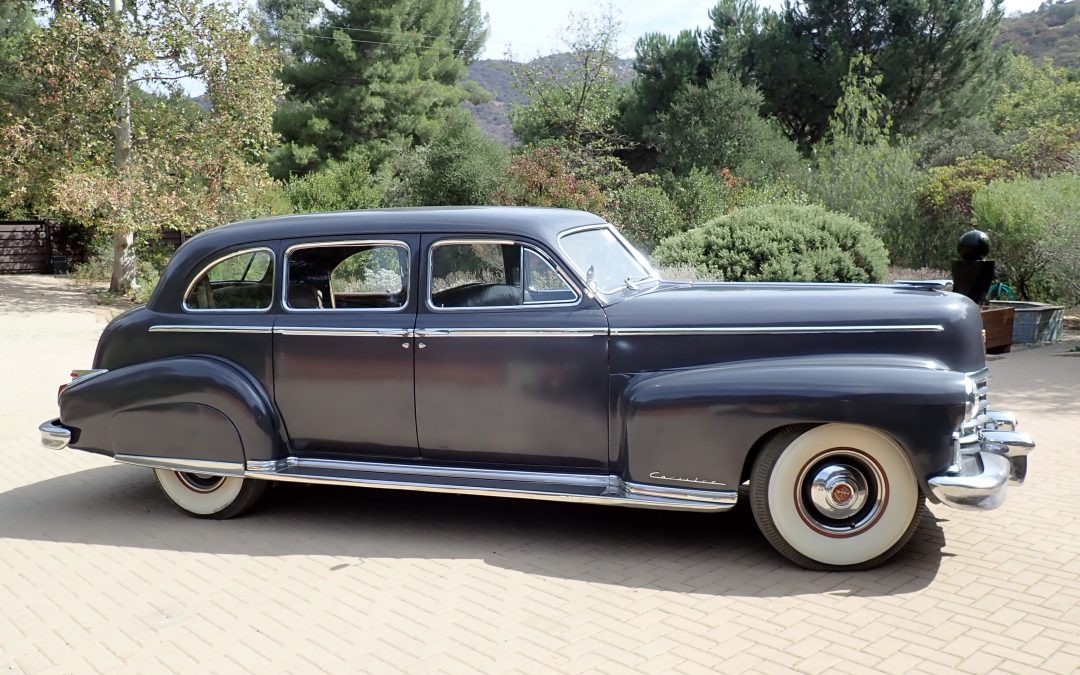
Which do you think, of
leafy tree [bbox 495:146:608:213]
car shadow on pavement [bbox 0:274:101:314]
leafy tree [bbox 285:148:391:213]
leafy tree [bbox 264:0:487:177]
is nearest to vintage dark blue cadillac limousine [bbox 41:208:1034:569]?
leafy tree [bbox 495:146:608:213]

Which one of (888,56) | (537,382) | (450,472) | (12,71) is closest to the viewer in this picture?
(537,382)

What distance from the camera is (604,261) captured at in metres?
5.13

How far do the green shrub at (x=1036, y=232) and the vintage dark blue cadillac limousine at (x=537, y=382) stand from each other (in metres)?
8.69

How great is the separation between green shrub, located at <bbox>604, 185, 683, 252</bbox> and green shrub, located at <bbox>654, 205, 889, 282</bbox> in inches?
218

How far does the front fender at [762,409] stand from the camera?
405cm

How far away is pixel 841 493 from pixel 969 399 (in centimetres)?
72

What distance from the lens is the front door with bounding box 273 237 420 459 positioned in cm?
495

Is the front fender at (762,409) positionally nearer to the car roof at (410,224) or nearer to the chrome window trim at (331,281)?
the car roof at (410,224)

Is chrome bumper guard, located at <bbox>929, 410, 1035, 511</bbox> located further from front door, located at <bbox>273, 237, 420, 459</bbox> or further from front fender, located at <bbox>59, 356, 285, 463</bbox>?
front fender, located at <bbox>59, 356, 285, 463</bbox>

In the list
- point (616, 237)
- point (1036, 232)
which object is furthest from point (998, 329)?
point (616, 237)

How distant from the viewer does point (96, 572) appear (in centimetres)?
466

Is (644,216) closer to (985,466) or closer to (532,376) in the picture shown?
(532,376)

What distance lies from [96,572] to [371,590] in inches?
60.5

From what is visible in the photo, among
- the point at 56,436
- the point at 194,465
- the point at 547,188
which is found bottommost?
the point at 194,465
